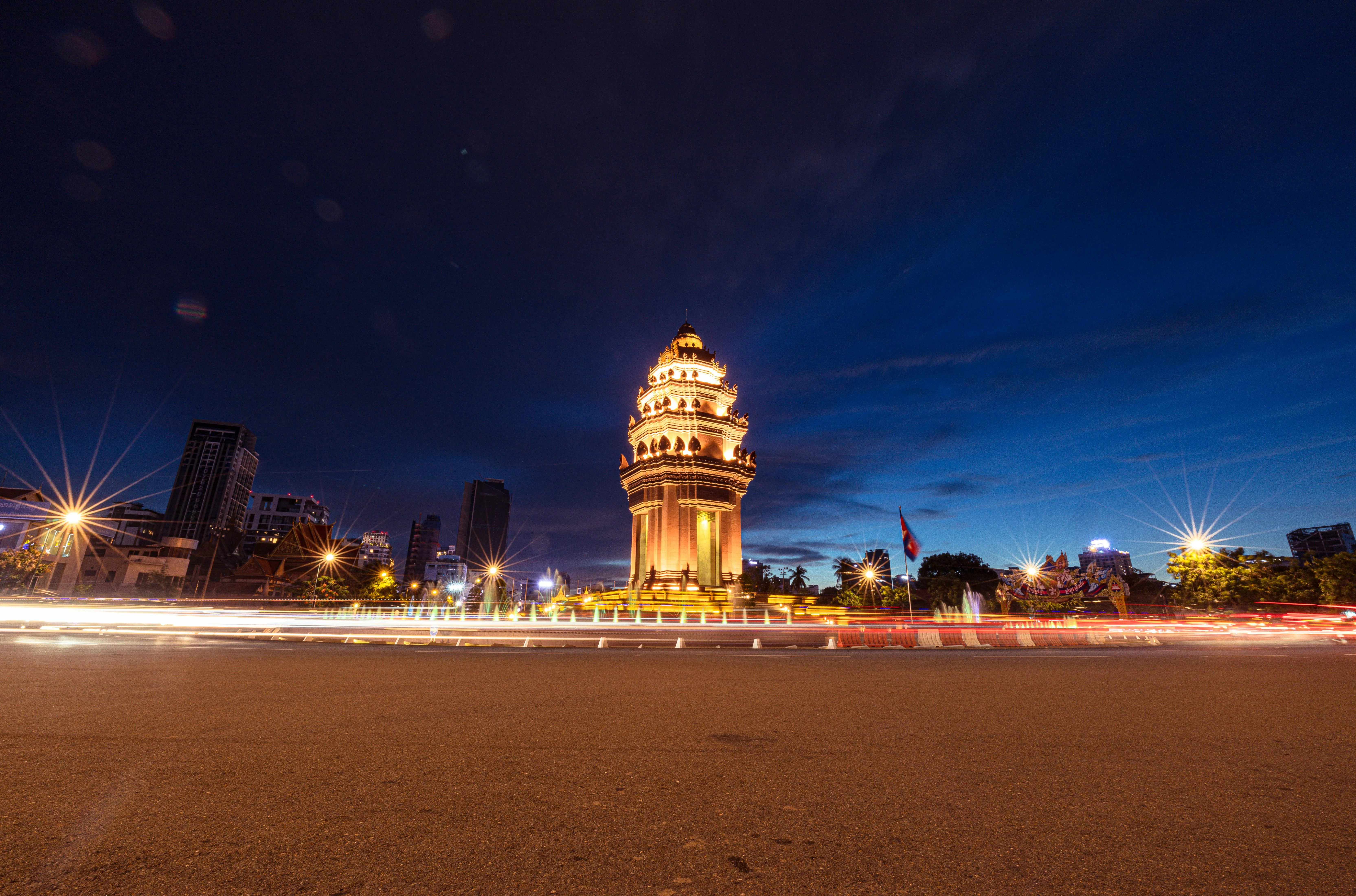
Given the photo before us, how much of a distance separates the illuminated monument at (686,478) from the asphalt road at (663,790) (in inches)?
1827

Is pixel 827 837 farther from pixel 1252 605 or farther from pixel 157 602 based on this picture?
pixel 157 602

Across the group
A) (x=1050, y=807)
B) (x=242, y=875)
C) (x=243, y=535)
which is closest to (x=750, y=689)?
(x=1050, y=807)

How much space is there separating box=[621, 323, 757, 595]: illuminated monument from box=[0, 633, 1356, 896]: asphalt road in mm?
46403

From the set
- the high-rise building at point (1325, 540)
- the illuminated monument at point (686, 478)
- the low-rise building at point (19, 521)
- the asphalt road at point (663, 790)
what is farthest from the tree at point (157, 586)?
the high-rise building at point (1325, 540)

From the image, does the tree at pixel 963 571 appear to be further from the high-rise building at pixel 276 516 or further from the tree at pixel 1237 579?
the high-rise building at pixel 276 516

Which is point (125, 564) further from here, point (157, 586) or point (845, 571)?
point (845, 571)

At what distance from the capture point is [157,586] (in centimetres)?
7656

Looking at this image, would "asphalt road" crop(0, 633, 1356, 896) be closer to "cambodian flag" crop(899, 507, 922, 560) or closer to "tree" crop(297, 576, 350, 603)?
"cambodian flag" crop(899, 507, 922, 560)

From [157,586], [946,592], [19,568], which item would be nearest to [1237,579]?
[946,592]

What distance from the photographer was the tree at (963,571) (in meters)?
81.4

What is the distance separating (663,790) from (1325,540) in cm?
22646

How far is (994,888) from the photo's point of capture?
9.16 feet

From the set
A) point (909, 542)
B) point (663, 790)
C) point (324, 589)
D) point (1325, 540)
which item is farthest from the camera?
point (1325, 540)

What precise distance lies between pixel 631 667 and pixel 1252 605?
54.6m
